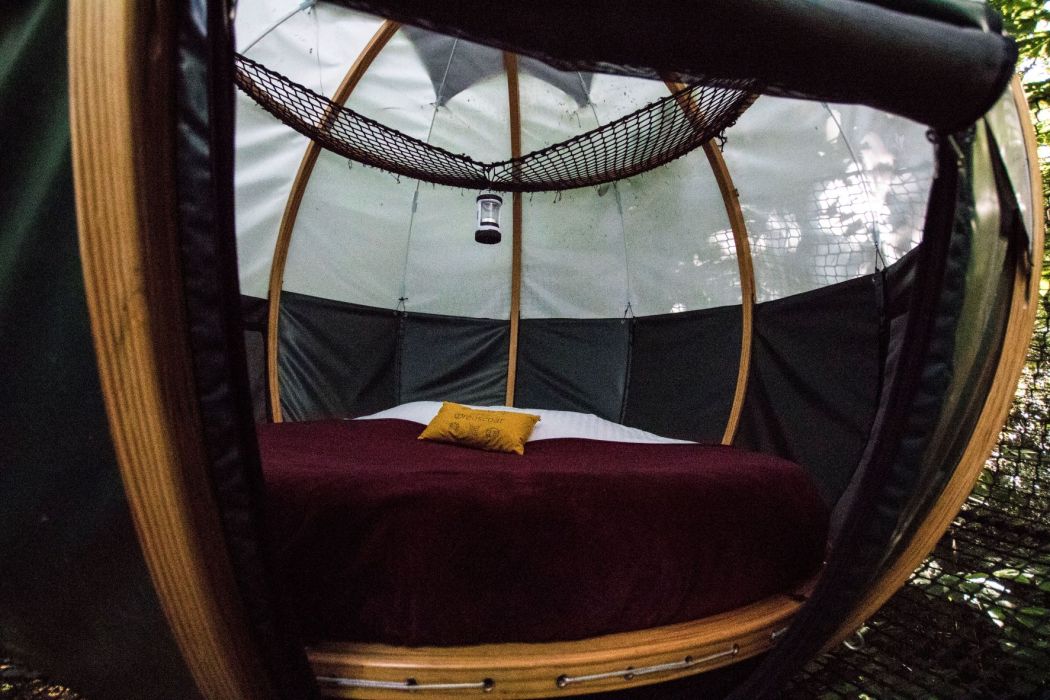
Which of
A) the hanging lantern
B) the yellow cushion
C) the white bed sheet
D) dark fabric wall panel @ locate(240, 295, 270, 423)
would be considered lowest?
the white bed sheet

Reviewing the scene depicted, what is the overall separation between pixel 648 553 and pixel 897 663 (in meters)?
0.80

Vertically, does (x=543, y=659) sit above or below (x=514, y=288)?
below

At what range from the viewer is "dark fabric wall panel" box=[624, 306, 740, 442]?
3.21m

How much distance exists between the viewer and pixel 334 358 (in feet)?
11.9

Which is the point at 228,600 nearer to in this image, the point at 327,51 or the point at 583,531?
the point at 583,531

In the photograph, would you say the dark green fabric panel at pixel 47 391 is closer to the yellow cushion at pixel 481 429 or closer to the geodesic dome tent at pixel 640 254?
the geodesic dome tent at pixel 640 254

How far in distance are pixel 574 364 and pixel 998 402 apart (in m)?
2.81

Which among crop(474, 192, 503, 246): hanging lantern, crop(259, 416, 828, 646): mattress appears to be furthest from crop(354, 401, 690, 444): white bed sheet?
crop(259, 416, 828, 646): mattress

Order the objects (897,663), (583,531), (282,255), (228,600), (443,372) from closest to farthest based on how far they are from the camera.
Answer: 1. (228,600)
2. (583,531)
3. (897,663)
4. (282,255)
5. (443,372)

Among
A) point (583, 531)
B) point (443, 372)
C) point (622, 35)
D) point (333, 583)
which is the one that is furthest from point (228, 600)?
point (443, 372)

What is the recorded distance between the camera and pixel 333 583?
1.19 meters

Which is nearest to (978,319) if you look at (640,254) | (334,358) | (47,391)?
(47,391)

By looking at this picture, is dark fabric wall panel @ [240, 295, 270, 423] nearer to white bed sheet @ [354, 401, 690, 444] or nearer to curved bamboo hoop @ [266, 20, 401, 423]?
curved bamboo hoop @ [266, 20, 401, 423]

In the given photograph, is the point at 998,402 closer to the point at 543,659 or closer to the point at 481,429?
the point at 543,659
